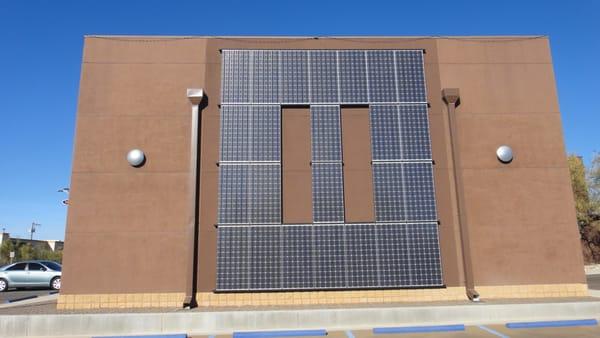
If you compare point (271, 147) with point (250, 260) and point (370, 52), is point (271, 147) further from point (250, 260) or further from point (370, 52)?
point (370, 52)

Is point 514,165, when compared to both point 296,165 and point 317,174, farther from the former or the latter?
point 296,165

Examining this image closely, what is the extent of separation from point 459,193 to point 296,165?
551 centimetres

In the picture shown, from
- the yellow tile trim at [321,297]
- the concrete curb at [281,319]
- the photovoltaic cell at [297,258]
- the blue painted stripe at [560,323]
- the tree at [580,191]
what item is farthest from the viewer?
the tree at [580,191]

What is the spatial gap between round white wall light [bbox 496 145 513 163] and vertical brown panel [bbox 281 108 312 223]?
6.52 m

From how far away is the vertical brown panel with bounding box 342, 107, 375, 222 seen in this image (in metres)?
13.5

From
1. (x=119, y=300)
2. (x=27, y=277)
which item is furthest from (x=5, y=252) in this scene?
(x=119, y=300)

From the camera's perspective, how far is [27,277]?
20.4 meters

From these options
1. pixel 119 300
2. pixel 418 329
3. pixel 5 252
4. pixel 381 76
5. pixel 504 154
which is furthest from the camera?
pixel 5 252

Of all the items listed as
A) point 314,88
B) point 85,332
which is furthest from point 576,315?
point 85,332

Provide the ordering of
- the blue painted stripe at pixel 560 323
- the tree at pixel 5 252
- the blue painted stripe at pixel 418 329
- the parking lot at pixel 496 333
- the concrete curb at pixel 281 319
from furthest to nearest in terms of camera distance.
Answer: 1. the tree at pixel 5 252
2. the blue painted stripe at pixel 560 323
3. the blue painted stripe at pixel 418 329
4. the concrete curb at pixel 281 319
5. the parking lot at pixel 496 333

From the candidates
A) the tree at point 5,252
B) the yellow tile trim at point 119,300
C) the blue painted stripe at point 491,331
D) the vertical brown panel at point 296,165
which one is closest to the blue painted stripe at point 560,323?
the blue painted stripe at point 491,331

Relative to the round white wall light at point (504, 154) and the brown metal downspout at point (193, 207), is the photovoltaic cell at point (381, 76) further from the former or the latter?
the brown metal downspout at point (193, 207)

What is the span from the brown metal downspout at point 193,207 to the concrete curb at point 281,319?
5.72ft

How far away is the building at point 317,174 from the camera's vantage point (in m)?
13.0
